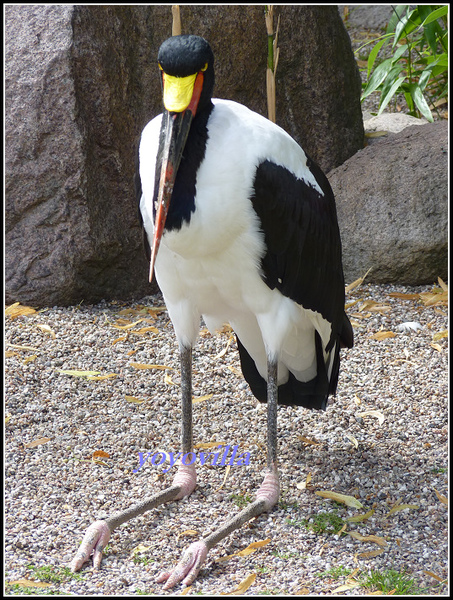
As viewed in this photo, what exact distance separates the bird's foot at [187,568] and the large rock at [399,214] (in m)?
2.55

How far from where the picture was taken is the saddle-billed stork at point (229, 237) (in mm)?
2666

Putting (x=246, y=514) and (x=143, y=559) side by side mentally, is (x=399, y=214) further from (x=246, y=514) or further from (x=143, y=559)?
(x=143, y=559)

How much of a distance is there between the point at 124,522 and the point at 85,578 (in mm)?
→ 292

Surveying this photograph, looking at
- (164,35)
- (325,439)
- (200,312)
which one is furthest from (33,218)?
(325,439)

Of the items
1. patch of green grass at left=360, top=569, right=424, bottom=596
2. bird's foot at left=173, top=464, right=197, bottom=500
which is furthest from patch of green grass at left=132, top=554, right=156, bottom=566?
patch of green grass at left=360, top=569, right=424, bottom=596

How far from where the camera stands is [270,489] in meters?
3.11

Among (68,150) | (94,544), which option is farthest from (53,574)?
(68,150)

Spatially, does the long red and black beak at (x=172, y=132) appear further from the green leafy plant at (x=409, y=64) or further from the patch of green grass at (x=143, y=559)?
the green leafy plant at (x=409, y=64)

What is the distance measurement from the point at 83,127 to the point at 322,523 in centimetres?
255

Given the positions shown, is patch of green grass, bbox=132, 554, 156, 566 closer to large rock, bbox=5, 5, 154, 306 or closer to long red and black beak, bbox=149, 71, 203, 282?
long red and black beak, bbox=149, 71, 203, 282

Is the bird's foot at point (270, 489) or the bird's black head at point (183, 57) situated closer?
the bird's black head at point (183, 57)

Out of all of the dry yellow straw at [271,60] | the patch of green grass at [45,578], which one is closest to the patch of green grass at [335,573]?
the patch of green grass at [45,578]

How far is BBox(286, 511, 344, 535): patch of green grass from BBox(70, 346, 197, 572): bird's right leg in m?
0.44

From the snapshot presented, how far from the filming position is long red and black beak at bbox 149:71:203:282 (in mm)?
2625
